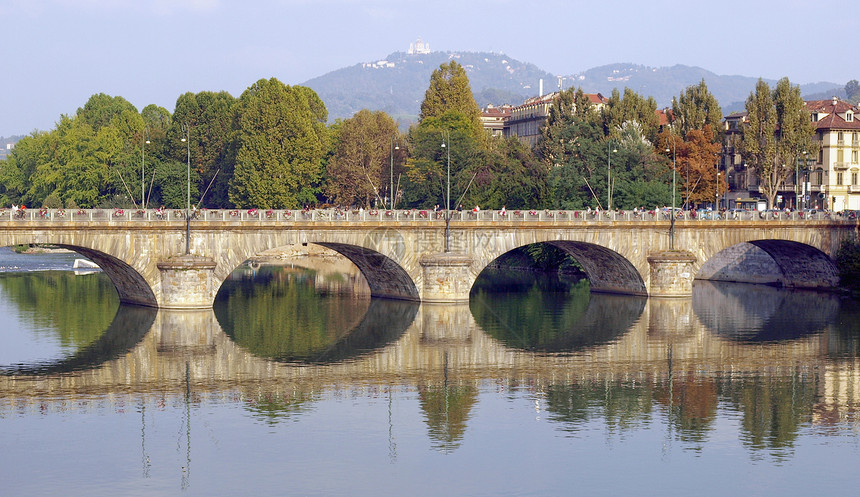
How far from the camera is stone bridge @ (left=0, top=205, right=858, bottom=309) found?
76.1 meters

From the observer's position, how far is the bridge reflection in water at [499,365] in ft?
174

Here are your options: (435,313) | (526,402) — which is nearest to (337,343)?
(435,313)

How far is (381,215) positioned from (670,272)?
24554 millimetres

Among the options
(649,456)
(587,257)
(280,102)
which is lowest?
(649,456)

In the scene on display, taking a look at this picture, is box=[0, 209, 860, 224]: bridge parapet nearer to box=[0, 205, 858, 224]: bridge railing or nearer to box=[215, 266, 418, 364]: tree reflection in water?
box=[0, 205, 858, 224]: bridge railing

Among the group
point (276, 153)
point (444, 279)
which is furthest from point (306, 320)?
point (276, 153)

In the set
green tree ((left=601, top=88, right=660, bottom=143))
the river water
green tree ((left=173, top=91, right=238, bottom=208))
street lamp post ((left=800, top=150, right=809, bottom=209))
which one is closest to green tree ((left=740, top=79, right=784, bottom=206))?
street lamp post ((left=800, top=150, right=809, bottom=209))

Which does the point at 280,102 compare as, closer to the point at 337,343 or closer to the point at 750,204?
the point at 750,204

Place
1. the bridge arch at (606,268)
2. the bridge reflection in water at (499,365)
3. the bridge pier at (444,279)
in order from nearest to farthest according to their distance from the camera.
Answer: the bridge reflection in water at (499,365) → the bridge pier at (444,279) → the bridge arch at (606,268)

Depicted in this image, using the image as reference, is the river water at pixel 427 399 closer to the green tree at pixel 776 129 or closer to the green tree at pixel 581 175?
the green tree at pixel 581 175

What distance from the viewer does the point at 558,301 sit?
94.1 metres

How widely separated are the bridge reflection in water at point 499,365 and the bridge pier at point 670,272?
539 cm

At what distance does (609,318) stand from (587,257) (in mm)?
16084

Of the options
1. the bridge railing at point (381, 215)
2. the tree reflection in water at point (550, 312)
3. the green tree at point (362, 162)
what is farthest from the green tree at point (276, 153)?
the bridge railing at point (381, 215)
